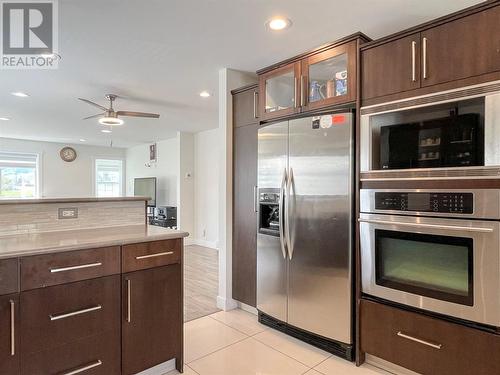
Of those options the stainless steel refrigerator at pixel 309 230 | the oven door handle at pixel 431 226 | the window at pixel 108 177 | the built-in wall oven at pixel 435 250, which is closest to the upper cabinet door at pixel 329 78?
the stainless steel refrigerator at pixel 309 230

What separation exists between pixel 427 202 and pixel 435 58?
2.79 feet

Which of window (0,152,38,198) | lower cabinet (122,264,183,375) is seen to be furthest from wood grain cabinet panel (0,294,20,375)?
window (0,152,38,198)

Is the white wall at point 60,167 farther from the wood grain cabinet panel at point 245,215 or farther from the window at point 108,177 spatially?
the wood grain cabinet panel at point 245,215

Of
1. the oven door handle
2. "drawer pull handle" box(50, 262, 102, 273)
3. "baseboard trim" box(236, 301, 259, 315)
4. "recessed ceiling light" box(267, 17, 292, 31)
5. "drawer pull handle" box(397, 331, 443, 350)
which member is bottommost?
"baseboard trim" box(236, 301, 259, 315)

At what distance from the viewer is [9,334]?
1.42 meters

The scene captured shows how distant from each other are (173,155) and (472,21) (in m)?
6.29

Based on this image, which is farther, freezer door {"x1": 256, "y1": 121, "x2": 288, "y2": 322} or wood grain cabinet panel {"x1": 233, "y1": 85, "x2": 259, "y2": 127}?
wood grain cabinet panel {"x1": 233, "y1": 85, "x2": 259, "y2": 127}

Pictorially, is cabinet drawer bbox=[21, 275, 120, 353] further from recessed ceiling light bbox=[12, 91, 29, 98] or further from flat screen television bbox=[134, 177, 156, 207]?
flat screen television bbox=[134, 177, 156, 207]

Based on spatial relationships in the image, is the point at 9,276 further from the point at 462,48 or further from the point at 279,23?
the point at 462,48

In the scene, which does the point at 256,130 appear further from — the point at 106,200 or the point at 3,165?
the point at 3,165

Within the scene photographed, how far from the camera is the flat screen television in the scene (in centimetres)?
740

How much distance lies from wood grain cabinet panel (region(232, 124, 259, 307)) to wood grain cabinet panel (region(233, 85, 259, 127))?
70 millimetres

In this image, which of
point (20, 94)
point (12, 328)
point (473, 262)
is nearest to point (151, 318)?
point (12, 328)

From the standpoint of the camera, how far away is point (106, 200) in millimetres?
2154
